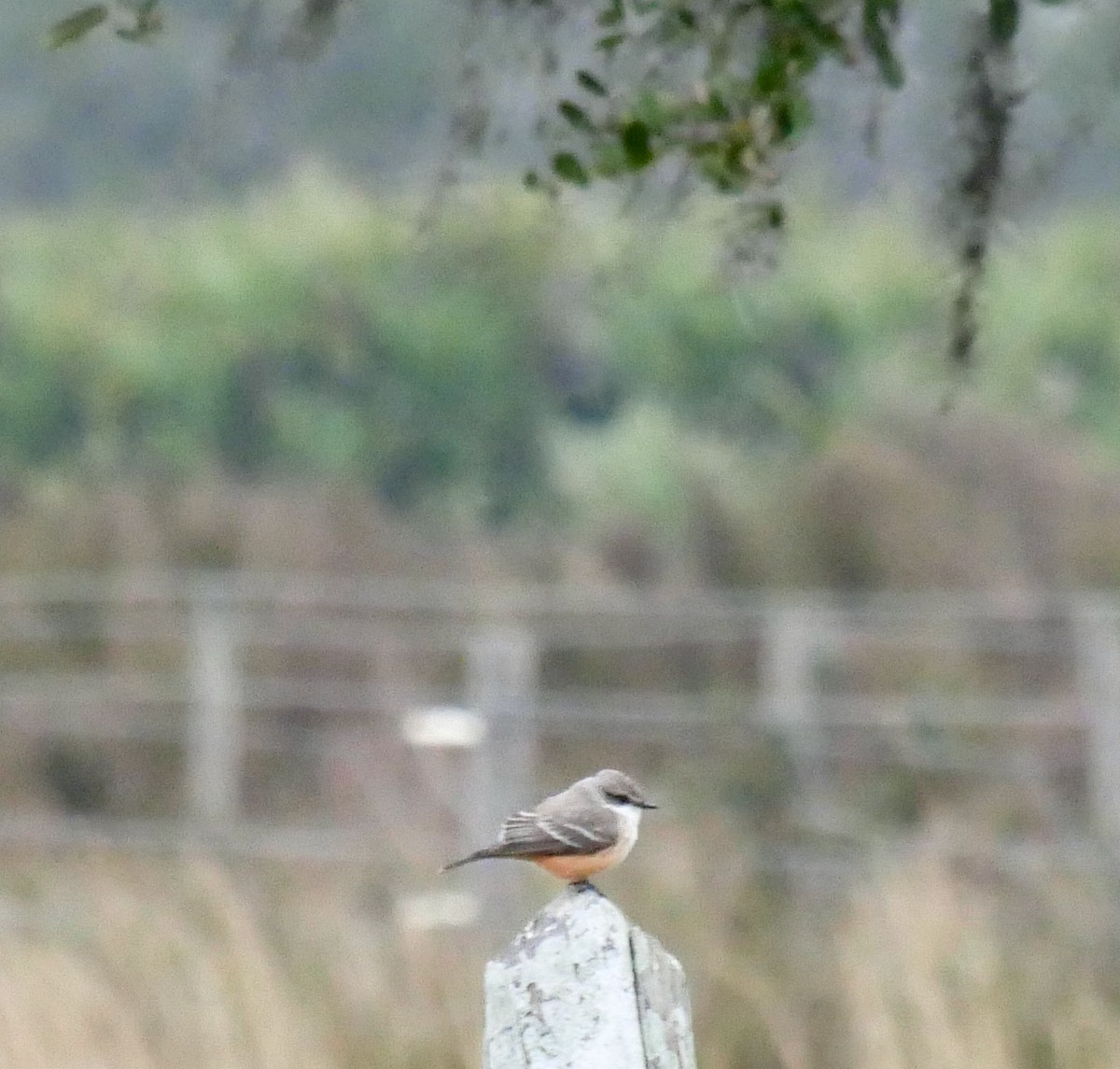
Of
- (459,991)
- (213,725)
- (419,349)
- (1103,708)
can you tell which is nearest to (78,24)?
(459,991)

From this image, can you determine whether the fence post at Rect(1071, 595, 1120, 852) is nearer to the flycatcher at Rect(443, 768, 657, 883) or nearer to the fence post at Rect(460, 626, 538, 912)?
the fence post at Rect(460, 626, 538, 912)

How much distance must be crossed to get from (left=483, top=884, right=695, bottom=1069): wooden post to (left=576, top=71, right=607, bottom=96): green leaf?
1197 millimetres

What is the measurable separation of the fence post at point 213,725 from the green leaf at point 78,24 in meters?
10.8

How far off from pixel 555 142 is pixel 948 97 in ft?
1.72

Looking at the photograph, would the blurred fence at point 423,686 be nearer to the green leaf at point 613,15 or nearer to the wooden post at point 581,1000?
the green leaf at point 613,15

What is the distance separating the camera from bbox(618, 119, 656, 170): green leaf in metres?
3.45

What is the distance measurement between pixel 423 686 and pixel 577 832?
503 inches

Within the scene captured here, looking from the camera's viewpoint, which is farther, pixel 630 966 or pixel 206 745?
pixel 206 745

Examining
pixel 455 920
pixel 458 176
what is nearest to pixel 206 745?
pixel 455 920

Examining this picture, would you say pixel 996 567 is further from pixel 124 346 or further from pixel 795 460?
pixel 124 346

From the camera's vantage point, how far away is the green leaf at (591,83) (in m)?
3.46

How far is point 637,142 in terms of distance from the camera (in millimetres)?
3453

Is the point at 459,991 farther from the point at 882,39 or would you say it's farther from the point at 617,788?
the point at 882,39

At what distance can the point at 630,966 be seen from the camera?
8.70ft
